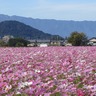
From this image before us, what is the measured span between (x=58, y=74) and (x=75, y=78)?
1.16ft

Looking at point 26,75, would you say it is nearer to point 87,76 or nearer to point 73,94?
point 87,76

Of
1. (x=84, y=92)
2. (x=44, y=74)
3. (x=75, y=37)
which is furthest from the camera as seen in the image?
(x=75, y=37)

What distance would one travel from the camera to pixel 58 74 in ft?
13.8

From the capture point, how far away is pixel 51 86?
2.96m

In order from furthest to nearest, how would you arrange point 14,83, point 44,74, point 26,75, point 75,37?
point 75,37, point 44,74, point 26,75, point 14,83

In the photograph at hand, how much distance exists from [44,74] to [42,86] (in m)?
1.10

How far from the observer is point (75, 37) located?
2953 inches

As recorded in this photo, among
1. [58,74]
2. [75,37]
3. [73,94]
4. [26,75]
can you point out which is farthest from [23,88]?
[75,37]

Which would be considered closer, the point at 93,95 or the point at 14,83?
the point at 93,95

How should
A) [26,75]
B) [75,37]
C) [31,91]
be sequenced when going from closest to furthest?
1. [31,91]
2. [26,75]
3. [75,37]

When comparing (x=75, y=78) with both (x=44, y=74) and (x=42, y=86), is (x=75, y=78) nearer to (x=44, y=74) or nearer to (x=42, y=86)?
(x=44, y=74)

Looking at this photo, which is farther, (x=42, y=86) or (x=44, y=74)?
(x=44, y=74)

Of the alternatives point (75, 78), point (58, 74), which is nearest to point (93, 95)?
point (75, 78)

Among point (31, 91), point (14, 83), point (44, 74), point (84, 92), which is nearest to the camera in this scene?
point (31, 91)
